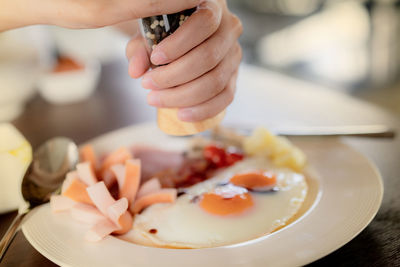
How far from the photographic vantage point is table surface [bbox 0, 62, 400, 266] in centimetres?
98

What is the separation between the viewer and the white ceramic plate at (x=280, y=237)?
34.3 inches

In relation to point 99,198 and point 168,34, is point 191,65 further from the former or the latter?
point 99,198

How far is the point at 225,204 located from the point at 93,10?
60cm

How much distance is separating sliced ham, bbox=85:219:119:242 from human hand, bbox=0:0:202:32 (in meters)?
0.49

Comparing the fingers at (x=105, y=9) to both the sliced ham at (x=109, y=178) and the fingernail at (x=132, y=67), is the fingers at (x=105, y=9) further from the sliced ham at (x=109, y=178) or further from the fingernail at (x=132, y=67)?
the sliced ham at (x=109, y=178)

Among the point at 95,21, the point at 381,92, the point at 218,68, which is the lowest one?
the point at 381,92

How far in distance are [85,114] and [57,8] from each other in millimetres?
1191

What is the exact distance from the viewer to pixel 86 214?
108cm

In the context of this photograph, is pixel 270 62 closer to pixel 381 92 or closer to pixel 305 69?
pixel 305 69

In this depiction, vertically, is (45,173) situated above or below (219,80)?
below

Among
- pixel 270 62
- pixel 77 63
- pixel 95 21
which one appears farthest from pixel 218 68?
pixel 270 62

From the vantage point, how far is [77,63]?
2436mm

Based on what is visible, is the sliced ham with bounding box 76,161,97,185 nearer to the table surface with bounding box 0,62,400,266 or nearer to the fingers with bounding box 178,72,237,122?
the table surface with bounding box 0,62,400,266

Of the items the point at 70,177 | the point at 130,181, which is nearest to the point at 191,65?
the point at 130,181
